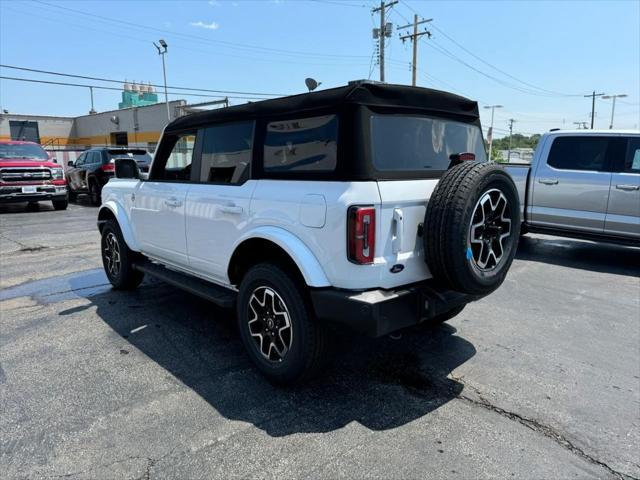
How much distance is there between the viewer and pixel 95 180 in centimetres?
1541

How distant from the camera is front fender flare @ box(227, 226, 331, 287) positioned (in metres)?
2.91

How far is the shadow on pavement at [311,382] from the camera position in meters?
2.96

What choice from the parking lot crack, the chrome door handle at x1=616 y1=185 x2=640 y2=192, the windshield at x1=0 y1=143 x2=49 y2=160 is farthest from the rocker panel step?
the windshield at x1=0 y1=143 x2=49 y2=160

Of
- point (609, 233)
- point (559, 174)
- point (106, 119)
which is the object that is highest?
point (106, 119)

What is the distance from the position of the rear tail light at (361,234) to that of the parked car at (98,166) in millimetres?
13188

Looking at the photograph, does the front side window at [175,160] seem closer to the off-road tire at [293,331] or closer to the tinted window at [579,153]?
the off-road tire at [293,331]

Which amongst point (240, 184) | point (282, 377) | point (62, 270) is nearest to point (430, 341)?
point (282, 377)

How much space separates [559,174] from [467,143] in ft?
15.3

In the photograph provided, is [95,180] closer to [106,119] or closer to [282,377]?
[282,377]

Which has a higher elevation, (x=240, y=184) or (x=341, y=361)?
(x=240, y=184)

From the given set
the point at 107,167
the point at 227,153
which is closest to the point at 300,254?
the point at 227,153

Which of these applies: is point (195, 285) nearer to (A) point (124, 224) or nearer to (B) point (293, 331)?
(B) point (293, 331)

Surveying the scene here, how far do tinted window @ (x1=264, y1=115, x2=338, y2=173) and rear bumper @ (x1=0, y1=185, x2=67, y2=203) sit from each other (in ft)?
42.2

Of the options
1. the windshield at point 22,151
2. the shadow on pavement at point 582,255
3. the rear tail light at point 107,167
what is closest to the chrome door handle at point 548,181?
the shadow on pavement at point 582,255
